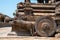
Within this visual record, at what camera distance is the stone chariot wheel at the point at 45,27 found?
313 inches

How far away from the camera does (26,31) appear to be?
8.53m

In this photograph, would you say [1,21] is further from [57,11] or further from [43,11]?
[57,11]

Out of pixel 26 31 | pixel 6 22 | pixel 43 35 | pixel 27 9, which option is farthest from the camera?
pixel 6 22

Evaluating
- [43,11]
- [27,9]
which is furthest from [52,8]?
[27,9]

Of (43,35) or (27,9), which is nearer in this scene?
(43,35)

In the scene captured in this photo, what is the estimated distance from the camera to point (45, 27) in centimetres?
795

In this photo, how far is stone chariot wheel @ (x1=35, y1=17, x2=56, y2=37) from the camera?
7938 millimetres

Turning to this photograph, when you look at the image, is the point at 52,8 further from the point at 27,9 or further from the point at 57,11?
the point at 57,11

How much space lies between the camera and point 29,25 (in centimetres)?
834

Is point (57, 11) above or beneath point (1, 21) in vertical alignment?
above

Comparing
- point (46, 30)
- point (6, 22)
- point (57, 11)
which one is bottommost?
point (6, 22)

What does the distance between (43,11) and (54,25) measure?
4232 mm

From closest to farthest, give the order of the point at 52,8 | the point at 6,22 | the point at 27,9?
the point at 27,9
the point at 52,8
the point at 6,22

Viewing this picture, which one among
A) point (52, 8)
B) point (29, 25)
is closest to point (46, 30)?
point (29, 25)
